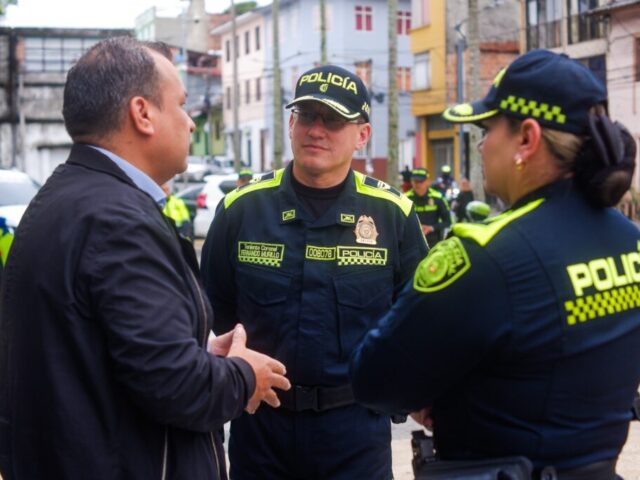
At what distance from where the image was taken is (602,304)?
236cm

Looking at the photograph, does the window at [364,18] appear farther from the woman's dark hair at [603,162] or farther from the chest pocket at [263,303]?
the woman's dark hair at [603,162]

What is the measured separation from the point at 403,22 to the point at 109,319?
178ft

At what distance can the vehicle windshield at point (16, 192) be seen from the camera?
10.4 meters

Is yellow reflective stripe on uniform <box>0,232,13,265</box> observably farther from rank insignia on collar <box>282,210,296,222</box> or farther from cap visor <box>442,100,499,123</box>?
cap visor <box>442,100,499,123</box>

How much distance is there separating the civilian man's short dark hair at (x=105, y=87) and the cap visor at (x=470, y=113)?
2.65ft

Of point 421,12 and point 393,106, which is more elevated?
point 421,12

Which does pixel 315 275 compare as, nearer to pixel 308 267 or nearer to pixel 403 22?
pixel 308 267

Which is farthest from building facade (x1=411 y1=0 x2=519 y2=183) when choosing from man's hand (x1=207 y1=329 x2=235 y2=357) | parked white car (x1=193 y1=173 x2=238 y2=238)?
man's hand (x1=207 y1=329 x2=235 y2=357)

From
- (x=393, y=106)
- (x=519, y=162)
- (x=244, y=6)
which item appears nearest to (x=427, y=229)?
(x=519, y=162)

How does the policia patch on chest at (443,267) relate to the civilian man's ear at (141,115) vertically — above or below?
below

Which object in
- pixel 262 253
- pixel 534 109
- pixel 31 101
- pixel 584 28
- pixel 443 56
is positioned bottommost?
pixel 262 253

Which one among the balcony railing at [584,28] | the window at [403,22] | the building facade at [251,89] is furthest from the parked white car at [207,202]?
the building facade at [251,89]

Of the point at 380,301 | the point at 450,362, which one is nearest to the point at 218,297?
the point at 380,301

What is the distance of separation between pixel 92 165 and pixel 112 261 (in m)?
0.33
